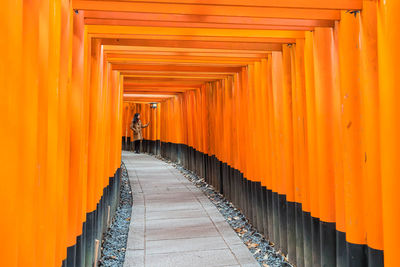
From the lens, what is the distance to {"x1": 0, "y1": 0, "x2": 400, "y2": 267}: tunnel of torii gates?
5.16 ft

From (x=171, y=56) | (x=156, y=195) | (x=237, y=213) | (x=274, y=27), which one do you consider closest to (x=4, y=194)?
(x=274, y=27)

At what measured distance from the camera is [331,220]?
3.44 meters

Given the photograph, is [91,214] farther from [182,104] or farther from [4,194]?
[182,104]

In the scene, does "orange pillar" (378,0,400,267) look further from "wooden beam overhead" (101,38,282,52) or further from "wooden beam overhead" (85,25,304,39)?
"wooden beam overhead" (101,38,282,52)

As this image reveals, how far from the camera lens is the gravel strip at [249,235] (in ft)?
15.3

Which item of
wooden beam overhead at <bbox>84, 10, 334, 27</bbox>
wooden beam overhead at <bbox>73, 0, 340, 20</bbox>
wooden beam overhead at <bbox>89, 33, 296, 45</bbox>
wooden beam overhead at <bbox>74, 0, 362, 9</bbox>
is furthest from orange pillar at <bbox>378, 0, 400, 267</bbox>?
wooden beam overhead at <bbox>89, 33, 296, 45</bbox>

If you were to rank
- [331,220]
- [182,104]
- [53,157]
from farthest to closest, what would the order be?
[182,104], [331,220], [53,157]

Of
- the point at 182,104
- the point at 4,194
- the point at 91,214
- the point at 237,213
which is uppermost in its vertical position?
the point at 182,104

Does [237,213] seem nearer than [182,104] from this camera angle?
Yes

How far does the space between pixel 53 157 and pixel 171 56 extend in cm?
358

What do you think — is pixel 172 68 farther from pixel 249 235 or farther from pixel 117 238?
pixel 249 235

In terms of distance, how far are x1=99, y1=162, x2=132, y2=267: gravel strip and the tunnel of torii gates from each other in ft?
1.39

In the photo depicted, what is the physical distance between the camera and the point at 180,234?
566cm

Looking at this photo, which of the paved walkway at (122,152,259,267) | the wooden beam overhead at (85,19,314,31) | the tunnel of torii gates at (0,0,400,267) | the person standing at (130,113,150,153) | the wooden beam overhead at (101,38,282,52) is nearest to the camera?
the tunnel of torii gates at (0,0,400,267)
